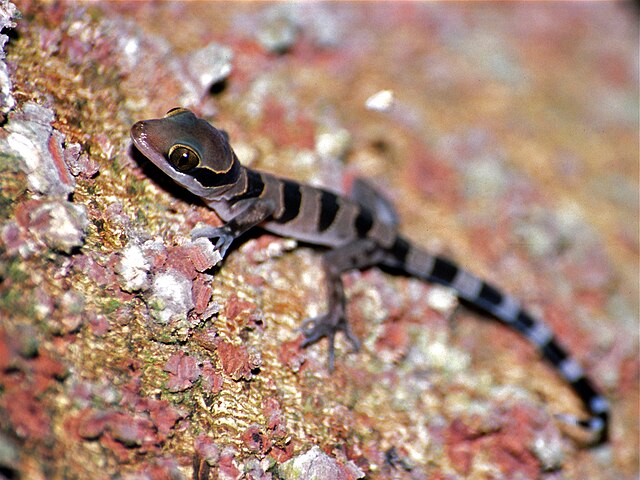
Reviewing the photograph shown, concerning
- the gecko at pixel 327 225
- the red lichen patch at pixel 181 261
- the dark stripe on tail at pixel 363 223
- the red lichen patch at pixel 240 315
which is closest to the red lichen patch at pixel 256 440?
the red lichen patch at pixel 240 315

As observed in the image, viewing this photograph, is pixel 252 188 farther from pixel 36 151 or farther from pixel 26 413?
pixel 26 413

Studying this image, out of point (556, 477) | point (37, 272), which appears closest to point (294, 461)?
point (37, 272)

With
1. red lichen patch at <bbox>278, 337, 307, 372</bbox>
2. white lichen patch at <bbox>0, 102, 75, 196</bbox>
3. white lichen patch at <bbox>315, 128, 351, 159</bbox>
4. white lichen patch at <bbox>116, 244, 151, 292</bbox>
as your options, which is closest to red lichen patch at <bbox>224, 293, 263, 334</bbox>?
red lichen patch at <bbox>278, 337, 307, 372</bbox>

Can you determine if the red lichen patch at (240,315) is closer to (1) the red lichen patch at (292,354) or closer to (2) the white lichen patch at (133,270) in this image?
(1) the red lichen patch at (292,354)

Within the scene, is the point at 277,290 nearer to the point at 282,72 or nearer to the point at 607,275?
the point at 282,72

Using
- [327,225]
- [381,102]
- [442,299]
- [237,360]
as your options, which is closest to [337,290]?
[327,225]

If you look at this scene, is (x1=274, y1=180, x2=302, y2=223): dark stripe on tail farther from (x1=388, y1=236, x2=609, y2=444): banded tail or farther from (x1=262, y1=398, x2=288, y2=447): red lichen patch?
(x1=262, y1=398, x2=288, y2=447): red lichen patch
